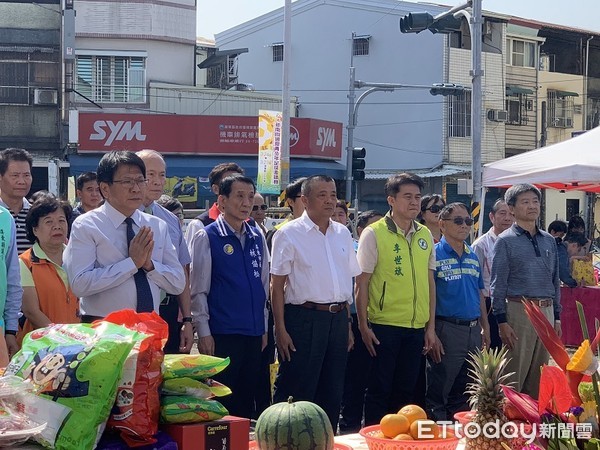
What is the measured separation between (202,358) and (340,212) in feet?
15.4

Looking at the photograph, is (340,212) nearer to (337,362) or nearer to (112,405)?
(337,362)

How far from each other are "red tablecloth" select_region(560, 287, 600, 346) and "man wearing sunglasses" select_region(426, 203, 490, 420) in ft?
16.2

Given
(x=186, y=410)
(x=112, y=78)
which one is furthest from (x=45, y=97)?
(x=186, y=410)

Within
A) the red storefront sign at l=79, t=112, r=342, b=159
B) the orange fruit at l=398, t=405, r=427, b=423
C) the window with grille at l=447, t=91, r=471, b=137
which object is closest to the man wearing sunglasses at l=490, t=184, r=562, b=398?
the orange fruit at l=398, t=405, r=427, b=423

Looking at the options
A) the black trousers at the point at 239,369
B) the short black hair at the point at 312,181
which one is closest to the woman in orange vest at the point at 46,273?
the black trousers at the point at 239,369

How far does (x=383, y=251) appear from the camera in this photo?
632 centimetres

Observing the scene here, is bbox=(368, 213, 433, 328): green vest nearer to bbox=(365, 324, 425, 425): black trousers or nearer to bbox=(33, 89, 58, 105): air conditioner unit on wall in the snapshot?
bbox=(365, 324, 425, 425): black trousers

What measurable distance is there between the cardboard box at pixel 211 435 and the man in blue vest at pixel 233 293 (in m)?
2.33

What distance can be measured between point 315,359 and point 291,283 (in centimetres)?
52

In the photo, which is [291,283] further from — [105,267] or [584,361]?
[584,361]

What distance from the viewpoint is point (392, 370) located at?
635 centimetres

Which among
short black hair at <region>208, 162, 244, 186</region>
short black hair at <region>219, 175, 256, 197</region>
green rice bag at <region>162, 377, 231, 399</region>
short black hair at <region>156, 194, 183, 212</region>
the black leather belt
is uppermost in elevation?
short black hair at <region>208, 162, 244, 186</region>

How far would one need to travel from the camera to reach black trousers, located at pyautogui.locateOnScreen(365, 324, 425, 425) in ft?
20.7

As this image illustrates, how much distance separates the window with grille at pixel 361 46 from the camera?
3616 centimetres
